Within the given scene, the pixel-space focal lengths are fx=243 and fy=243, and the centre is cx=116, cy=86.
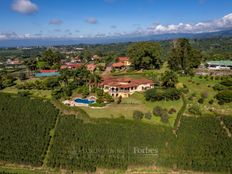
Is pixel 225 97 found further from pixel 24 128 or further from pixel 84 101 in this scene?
pixel 24 128

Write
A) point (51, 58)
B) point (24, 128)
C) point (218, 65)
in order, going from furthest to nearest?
1. point (51, 58)
2. point (218, 65)
3. point (24, 128)

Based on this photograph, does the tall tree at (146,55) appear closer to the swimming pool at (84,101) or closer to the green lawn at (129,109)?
the green lawn at (129,109)

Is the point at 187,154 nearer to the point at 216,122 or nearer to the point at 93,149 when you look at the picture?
the point at 216,122

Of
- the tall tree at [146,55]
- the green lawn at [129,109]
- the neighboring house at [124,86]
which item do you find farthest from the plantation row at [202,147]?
the tall tree at [146,55]

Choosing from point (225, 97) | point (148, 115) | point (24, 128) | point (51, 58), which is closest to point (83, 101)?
point (24, 128)

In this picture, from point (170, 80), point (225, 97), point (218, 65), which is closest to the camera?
point (225, 97)

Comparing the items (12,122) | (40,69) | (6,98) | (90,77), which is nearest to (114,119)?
(12,122)

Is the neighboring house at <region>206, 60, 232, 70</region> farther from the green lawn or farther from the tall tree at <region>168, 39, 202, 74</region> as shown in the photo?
the green lawn
